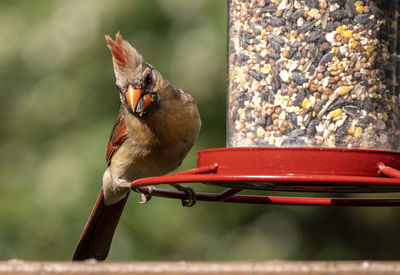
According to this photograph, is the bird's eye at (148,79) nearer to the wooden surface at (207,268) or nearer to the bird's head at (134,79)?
the bird's head at (134,79)

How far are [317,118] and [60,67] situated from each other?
3634 mm

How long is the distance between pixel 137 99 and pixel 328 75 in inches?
43.2

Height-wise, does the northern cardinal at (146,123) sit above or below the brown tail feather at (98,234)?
above

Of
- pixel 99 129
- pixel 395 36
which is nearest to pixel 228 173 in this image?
pixel 395 36

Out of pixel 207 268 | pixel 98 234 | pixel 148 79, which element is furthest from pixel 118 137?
pixel 207 268

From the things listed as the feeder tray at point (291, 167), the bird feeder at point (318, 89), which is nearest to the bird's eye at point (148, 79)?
the bird feeder at point (318, 89)

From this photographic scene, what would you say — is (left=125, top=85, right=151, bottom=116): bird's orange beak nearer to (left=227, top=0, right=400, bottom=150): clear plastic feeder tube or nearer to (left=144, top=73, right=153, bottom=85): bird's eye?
(left=144, top=73, right=153, bottom=85): bird's eye

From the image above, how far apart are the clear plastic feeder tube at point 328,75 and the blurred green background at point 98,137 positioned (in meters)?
2.51

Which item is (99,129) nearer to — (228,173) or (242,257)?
(242,257)

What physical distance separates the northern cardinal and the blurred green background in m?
1.14

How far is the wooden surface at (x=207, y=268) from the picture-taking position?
1927mm

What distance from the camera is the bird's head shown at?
13.1 feet

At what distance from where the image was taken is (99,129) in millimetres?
6070

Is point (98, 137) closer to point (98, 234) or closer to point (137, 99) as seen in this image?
point (98, 234)
